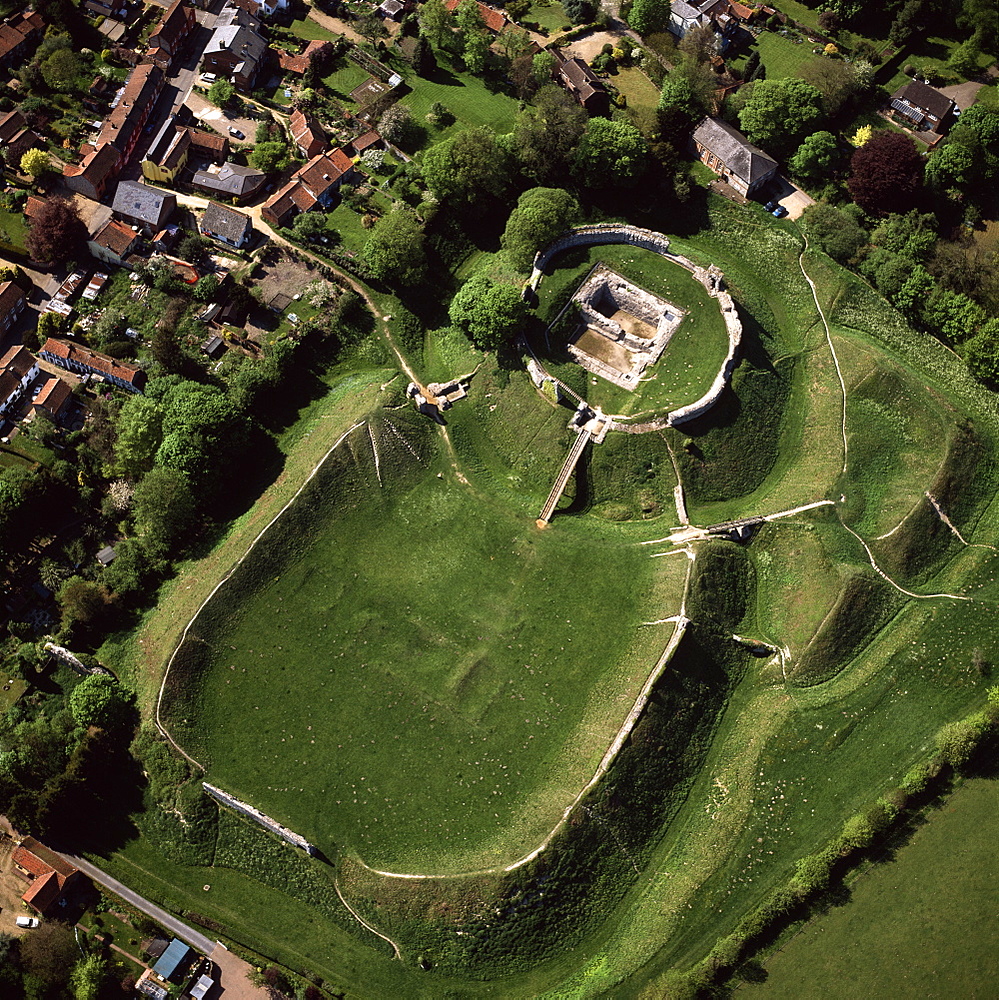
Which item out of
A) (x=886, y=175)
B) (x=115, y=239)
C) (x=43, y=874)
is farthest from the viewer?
(x=886, y=175)

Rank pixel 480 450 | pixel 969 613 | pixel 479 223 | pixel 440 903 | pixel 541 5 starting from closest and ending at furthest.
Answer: pixel 440 903 → pixel 969 613 → pixel 480 450 → pixel 479 223 → pixel 541 5

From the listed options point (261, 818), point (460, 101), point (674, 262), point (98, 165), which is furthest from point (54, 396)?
point (674, 262)

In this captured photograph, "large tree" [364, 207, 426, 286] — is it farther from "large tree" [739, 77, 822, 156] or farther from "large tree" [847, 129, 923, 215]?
"large tree" [847, 129, 923, 215]

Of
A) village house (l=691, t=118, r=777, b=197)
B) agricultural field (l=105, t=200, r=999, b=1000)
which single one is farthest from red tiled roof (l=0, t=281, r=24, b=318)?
village house (l=691, t=118, r=777, b=197)

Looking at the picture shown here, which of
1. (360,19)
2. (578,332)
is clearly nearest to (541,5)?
(360,19)

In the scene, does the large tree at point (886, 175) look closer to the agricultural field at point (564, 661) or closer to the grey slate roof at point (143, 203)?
the agricultural field at point (564, 661)

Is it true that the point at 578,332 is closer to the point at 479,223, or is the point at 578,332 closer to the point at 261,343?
the point at 479,223

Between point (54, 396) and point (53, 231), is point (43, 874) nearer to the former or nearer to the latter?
point (54, 396)
